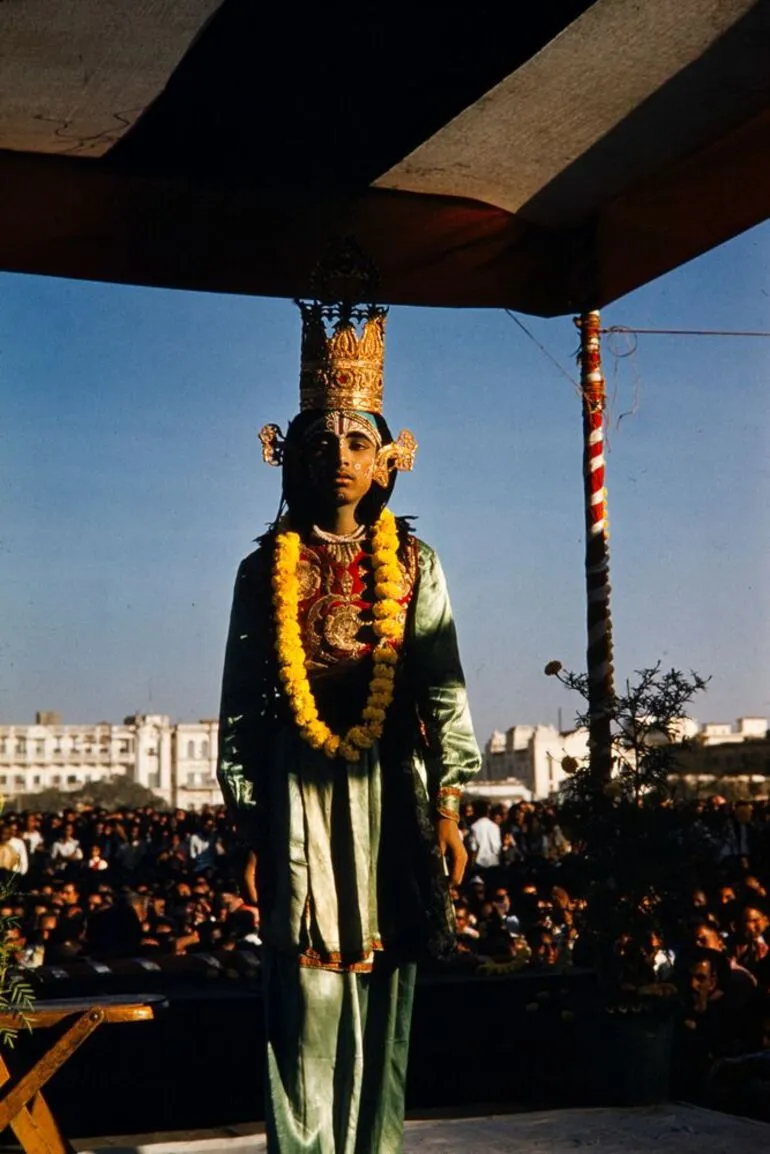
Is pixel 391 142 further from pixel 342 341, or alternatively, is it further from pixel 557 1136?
pixel 557 1136

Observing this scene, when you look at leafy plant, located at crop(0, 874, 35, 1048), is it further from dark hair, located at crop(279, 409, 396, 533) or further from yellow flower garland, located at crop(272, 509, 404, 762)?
dark hair, located at crop(279, 409, 396, 533)

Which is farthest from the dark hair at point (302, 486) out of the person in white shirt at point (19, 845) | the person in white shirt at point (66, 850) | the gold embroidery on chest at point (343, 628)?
the person in white shirt at point (66, 850)

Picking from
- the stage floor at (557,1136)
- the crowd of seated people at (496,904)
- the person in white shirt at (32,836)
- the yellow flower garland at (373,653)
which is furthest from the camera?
the person in white shirt at (32,836)

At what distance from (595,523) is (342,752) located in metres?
3.45

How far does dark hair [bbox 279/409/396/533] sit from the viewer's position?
5.99 m

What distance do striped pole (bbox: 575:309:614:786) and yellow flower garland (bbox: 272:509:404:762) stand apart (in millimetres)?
2820

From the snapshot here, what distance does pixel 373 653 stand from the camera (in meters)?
5.89

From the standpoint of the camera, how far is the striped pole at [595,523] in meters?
8.74

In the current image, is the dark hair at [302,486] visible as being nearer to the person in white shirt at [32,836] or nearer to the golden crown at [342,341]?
the golden crown at [342,341]

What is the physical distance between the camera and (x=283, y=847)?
568 cm

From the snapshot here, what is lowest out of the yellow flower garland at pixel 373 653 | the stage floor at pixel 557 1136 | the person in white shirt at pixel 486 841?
the stage floor at pixel 557 1136

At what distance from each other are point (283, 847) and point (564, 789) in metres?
2.83

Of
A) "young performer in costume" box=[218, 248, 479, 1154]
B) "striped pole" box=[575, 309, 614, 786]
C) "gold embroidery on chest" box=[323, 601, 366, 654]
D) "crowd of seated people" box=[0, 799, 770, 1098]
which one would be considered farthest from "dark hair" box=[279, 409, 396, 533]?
"striped pole" box=[575, 309, 614, 786]

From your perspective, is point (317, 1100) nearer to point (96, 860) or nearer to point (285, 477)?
point (285, 477)
